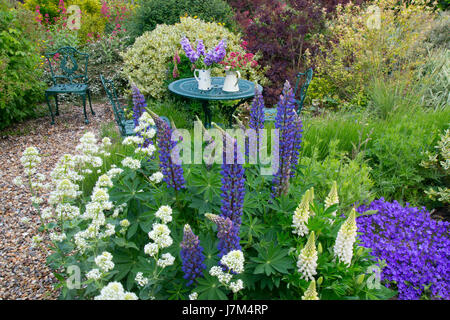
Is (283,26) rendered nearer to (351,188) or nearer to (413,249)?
(351,188)

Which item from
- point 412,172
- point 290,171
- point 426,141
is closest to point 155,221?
point 290,171

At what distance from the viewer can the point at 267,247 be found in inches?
78.6

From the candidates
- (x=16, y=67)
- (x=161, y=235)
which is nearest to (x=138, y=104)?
(x=161, y=235)

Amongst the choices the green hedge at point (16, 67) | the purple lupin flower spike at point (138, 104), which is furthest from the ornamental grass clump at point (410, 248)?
the green hedge at point (16, 67)

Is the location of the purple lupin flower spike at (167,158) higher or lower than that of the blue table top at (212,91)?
higher

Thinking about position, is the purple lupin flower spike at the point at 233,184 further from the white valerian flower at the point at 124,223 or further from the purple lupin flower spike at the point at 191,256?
the white valerian flower at the point at 124,223

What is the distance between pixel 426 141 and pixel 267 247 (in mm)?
2836

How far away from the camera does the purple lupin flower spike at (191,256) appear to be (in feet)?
5.69

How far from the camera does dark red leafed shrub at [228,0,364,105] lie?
730 cm

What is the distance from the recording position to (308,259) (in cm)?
180

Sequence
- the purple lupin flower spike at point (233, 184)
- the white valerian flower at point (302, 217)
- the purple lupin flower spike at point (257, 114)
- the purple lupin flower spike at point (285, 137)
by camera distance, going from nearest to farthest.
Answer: the purple lupin flower spike at point (233, 184) < the white valerian flower at point (302, 217) < the purple lupin flower spike at point (285, 137) < the purple lupin flower spike at point (257, 114)

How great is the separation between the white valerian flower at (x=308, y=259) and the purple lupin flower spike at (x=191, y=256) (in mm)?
503

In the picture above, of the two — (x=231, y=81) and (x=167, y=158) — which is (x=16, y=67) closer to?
(x=231, y=81)

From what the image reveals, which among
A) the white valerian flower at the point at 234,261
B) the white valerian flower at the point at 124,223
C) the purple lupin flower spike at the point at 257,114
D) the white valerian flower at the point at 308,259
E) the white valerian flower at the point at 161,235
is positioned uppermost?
the purple lupin flower spike at the point at 257,114
